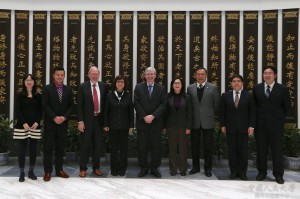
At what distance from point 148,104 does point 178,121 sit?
41 cm

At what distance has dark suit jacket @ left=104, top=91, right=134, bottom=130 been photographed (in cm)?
393

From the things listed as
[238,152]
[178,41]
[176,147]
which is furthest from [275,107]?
[178,41]

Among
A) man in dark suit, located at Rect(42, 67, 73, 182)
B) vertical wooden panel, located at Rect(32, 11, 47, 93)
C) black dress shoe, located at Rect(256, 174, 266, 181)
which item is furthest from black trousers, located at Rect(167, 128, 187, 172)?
vertical wooden panel, located at Rect(32, 11, 47, 93)

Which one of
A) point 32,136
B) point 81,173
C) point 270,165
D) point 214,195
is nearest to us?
point 214,195

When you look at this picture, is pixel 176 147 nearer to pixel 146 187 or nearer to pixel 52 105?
pixel 146 187

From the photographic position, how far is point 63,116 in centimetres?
375

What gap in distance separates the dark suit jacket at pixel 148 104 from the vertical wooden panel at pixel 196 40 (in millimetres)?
1299

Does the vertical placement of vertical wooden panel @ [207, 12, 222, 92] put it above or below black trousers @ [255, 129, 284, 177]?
above

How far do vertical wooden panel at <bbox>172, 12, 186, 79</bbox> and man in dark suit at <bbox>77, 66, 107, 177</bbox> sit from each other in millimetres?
1546

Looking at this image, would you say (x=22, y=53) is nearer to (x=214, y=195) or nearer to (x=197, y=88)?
(x=197, y=88)

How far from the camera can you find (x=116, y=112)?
3.93 meters

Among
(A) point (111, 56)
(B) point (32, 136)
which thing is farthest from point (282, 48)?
(B) point (32, 136)

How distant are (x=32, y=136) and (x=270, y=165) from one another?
3.13 metres

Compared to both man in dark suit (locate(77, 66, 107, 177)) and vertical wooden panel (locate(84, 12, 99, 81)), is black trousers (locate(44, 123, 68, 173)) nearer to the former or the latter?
man in dark suit (locate(77, 66, 107, 177))
